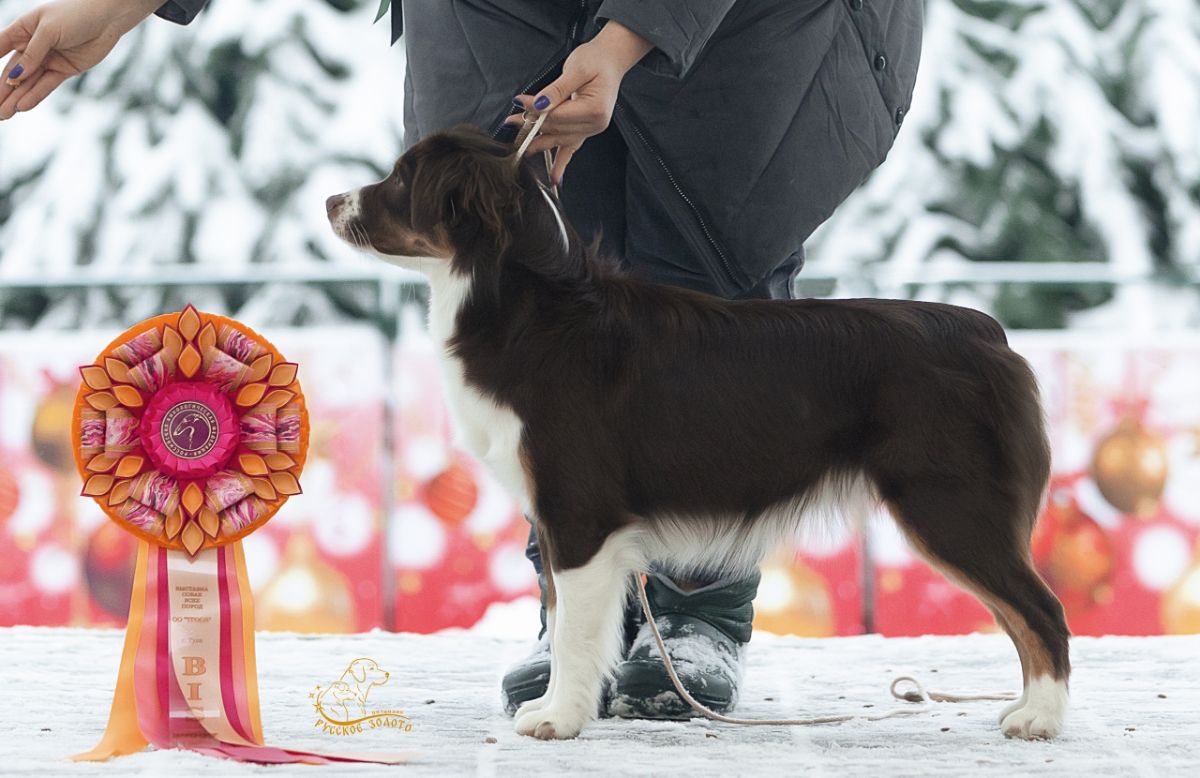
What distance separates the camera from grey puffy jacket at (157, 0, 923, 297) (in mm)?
2629

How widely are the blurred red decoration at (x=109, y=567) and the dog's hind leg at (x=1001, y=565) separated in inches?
106

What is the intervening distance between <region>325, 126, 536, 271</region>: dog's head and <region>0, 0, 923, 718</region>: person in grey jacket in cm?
28

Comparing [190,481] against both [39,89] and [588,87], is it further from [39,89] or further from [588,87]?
[588,87]

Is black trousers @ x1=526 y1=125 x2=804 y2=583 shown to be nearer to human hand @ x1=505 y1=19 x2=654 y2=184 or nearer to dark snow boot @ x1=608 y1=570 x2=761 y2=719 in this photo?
dark snow boot @ x1=608 y1=570 x2=761 y2=719

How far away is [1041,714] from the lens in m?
2.27

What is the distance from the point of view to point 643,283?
246 centimetres

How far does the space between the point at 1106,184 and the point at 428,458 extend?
234 inches

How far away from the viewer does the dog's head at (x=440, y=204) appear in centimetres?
231

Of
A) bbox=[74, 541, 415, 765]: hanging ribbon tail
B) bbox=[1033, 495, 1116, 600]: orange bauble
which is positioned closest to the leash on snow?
bbox=[74, 541, 415, 765]: hanging ribbon tail

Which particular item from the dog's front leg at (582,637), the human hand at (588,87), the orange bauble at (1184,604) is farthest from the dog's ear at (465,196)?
the orange bauble at (1184,604)

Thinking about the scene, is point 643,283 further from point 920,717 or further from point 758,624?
point 758,624

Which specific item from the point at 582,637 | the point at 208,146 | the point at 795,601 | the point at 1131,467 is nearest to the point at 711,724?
the point at 582,637

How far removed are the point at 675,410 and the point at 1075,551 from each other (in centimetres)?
221

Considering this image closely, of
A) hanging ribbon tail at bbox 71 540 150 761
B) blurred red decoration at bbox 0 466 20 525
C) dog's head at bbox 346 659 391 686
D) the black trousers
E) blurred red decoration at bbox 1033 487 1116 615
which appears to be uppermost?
the black trousers
